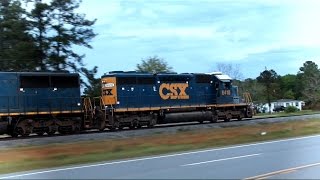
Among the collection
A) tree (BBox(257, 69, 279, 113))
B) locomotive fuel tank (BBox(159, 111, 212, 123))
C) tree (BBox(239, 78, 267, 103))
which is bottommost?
locomotive fuel tank (BBox(159, 111, 212, 123))

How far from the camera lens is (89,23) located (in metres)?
52.1

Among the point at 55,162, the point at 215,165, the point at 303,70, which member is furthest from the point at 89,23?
the point at 303,70

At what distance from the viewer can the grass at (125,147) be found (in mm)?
18828

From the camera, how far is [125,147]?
76.2 feet

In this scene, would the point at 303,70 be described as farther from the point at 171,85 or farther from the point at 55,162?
the point at 55,162

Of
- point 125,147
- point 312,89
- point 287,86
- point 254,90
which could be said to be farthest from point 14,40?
point 287,86

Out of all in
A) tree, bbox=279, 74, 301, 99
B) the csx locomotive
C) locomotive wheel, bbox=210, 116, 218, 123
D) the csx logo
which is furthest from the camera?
tree, bbox=279, 74, 301, 99

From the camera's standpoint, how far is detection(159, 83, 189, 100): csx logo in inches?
1513

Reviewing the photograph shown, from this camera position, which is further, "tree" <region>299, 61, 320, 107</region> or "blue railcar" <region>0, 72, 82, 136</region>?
"tree" <region>299, 61, 320, 107</region>

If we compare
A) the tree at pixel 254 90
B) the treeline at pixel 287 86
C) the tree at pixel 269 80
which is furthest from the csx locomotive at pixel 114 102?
the tree at pixel 269 80

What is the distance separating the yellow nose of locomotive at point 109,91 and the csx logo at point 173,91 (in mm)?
4008

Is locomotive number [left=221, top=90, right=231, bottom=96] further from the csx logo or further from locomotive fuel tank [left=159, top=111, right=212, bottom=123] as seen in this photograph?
the csx logo

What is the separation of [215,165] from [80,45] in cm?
3829

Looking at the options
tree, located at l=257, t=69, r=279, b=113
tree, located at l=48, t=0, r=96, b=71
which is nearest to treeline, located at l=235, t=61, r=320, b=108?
tree, located at l=257, t=69, r=279, b=113
